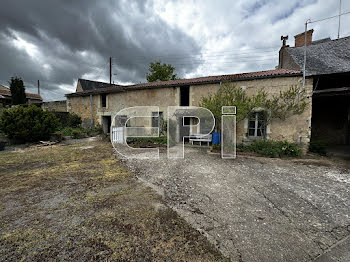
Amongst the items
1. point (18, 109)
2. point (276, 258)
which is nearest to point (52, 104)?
point (18, 109)

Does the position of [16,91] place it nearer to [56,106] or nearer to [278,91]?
[56,106]

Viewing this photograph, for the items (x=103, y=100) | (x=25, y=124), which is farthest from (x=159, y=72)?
(x=25, y=124)

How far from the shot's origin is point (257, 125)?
25.0ft

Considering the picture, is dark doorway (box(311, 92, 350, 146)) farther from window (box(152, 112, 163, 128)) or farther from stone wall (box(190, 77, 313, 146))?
window (box(152, 112, 163, 128))

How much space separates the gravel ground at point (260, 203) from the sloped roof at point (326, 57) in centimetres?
450

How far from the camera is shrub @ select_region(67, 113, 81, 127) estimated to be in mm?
12305

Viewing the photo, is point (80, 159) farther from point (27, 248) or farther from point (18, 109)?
point (18, 109)

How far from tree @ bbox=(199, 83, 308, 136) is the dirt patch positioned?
205 inches

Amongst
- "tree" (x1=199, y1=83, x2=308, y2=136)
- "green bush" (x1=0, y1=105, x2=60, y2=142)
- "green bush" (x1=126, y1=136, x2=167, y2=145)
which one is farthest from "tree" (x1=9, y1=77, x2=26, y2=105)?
"tree" (x1=199, y1=83, x2=308, y2=136)

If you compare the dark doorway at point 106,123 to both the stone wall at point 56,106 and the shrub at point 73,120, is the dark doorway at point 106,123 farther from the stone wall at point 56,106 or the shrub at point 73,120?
the stone wall at point 56,106

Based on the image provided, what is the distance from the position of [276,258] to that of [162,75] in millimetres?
20399

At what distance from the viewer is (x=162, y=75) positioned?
20.0m

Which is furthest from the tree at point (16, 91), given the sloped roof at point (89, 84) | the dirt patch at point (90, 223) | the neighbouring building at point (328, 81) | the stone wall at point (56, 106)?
the neighbouring building at point (328, 81)

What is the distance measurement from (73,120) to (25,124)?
196 inches
